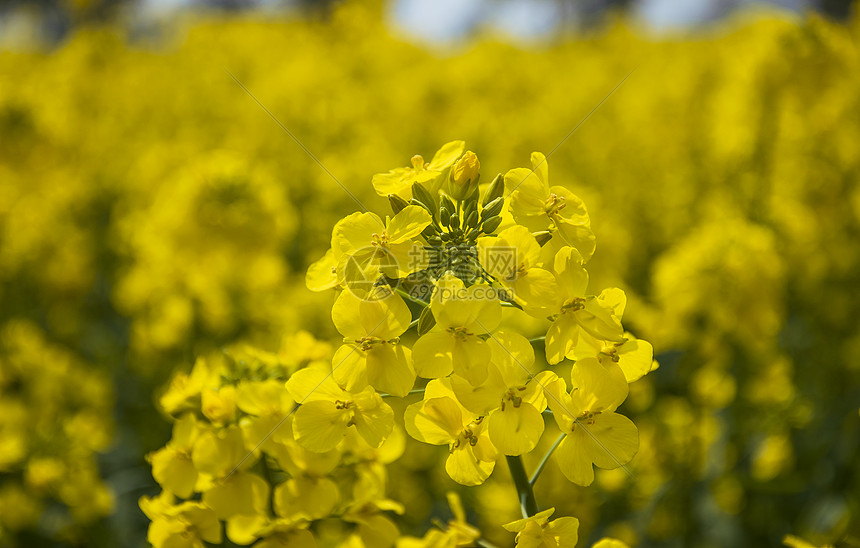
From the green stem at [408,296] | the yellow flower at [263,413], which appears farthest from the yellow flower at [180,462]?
the green stem at [408,296]

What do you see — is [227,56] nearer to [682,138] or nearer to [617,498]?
[682,138]

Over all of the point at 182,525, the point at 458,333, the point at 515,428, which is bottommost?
the point at 182,525

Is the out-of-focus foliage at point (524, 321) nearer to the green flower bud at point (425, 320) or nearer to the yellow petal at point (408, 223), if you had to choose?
the green flower bud at point (425, 320)

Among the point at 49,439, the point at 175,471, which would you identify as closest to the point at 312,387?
the point at 175,471

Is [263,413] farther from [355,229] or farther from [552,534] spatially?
[552,534]

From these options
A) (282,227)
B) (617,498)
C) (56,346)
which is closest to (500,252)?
(617,498)

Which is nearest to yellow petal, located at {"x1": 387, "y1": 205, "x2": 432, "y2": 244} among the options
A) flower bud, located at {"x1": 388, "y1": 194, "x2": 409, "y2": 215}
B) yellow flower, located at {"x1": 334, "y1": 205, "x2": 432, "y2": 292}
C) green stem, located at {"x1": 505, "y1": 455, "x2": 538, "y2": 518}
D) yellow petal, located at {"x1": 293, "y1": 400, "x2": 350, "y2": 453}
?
yellow flower, located at {"x1": 334, "y1": 205, "x2": 432, "y2": 292}
